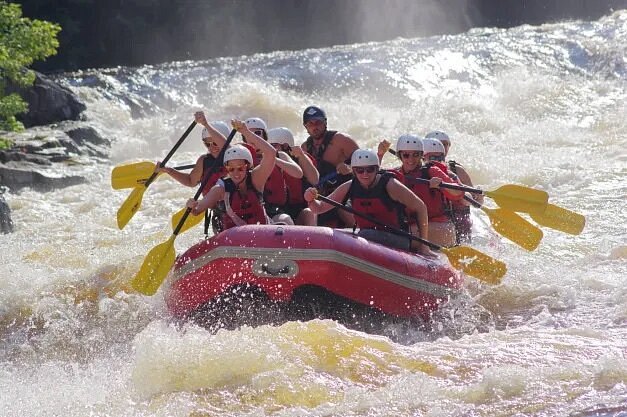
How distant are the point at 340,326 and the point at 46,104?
11.3 m

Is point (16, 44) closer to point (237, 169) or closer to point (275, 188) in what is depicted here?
point (275, 188)

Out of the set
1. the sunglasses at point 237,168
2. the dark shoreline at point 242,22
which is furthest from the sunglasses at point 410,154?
the dark shoreline at point 242,22

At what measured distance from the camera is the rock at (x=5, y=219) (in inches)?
458

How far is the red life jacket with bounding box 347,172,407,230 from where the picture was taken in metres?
7.43

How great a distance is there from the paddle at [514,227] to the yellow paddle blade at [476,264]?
524mm

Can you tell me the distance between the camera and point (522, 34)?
2475 cm

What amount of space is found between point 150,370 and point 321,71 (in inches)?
661

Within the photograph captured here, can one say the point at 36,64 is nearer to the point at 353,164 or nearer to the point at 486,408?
the point at 353,164

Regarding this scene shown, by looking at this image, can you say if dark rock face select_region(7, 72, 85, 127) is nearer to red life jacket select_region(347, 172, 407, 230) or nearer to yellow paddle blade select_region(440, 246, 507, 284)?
red life jacket select_region(347, 172, 407, 230)

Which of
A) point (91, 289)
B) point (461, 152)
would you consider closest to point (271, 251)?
point (91, 289)

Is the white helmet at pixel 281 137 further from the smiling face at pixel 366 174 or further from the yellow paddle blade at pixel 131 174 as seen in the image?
the yellow paddle blade at pixel 131 174

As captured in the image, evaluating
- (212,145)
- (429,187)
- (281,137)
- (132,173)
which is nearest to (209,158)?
(212,145)

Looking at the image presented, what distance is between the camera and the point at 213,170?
8031mm

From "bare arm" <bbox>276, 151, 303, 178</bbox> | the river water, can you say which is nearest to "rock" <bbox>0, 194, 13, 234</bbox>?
the river water
